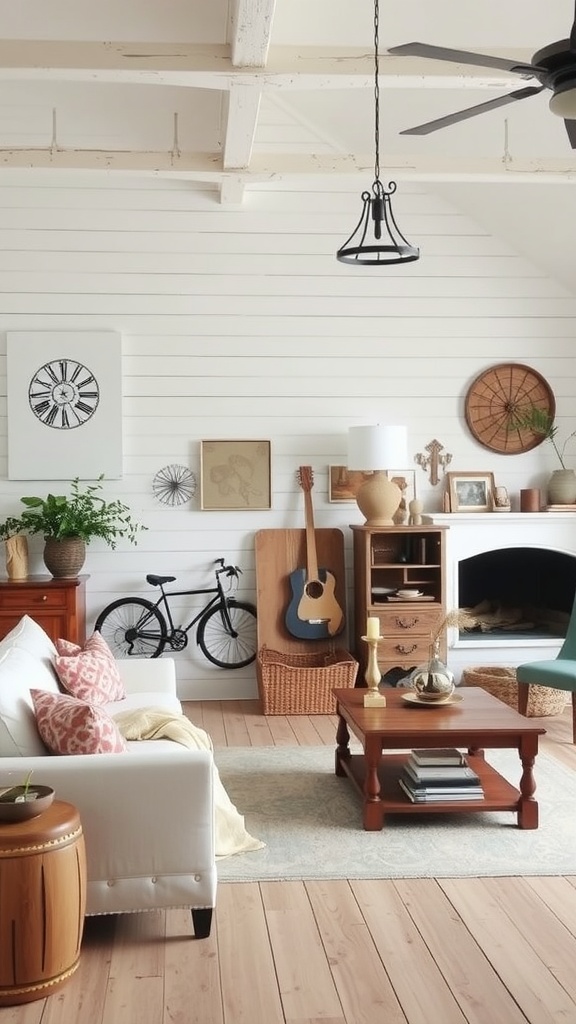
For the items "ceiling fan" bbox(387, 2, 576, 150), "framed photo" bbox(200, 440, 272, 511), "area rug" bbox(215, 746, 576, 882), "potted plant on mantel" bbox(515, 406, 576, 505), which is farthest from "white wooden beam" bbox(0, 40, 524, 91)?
"area rug" bbox(215, 746, 576, 882)

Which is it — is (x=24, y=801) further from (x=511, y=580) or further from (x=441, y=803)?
(x=511, y=580)

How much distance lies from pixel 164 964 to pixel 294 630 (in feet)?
13.1

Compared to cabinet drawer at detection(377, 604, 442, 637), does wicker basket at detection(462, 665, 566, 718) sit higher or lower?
lower

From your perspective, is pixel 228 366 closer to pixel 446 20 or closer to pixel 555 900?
pixel 446 20

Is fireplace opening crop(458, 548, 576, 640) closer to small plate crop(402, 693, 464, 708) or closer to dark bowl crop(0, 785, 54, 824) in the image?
small plate crop(402, 693, 464, 708)

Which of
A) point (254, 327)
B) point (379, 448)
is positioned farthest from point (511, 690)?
point (254, 327)

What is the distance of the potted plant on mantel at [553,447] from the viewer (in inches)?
282

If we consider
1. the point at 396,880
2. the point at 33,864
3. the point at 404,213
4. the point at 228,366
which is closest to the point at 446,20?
the point at 404,213

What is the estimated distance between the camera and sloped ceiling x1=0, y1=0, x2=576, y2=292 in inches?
187

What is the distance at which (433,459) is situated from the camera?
7.27 metres

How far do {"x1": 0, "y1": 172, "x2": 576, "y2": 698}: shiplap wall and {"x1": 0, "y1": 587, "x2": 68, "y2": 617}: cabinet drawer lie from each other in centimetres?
58

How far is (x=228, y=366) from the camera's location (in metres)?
7.14

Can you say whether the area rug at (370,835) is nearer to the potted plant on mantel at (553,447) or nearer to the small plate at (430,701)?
the small plate at (430,701)

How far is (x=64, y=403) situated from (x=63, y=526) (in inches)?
36.5
